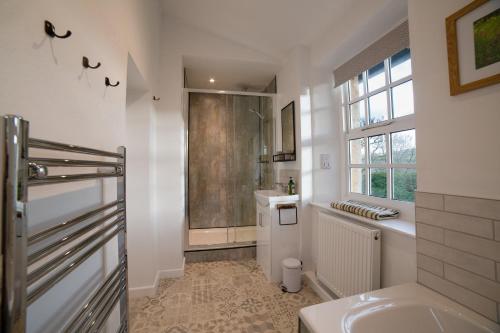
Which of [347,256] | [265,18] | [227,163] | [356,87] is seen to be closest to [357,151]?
[356,87]

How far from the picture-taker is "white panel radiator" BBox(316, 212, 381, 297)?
1.27 m

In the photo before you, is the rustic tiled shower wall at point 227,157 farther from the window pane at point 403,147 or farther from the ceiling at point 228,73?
the window pane at point 403,147

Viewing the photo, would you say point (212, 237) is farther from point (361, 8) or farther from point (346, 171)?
point (361, 8)

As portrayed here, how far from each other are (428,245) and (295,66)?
194 cm

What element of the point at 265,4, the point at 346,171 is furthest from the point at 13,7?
the point at 346,171

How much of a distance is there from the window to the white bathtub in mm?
1611

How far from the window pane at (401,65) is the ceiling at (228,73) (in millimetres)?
1376

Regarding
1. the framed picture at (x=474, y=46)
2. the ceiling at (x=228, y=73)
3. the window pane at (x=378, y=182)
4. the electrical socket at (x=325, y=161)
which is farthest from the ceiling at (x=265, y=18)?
the window pane at (x=378, y=182)

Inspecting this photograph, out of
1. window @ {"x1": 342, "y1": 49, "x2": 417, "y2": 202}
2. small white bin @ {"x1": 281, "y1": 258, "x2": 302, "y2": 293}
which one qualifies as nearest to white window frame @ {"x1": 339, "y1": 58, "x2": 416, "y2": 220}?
window @ {"x1": 342, "y1": 49, "x2": 417, "y2": 202}

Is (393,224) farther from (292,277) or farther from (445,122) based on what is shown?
(292,277)

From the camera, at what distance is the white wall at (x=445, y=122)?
0.78 metres

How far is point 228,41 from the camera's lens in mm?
2402

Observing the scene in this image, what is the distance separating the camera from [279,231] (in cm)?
202

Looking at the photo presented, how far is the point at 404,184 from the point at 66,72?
1938 millimetres
